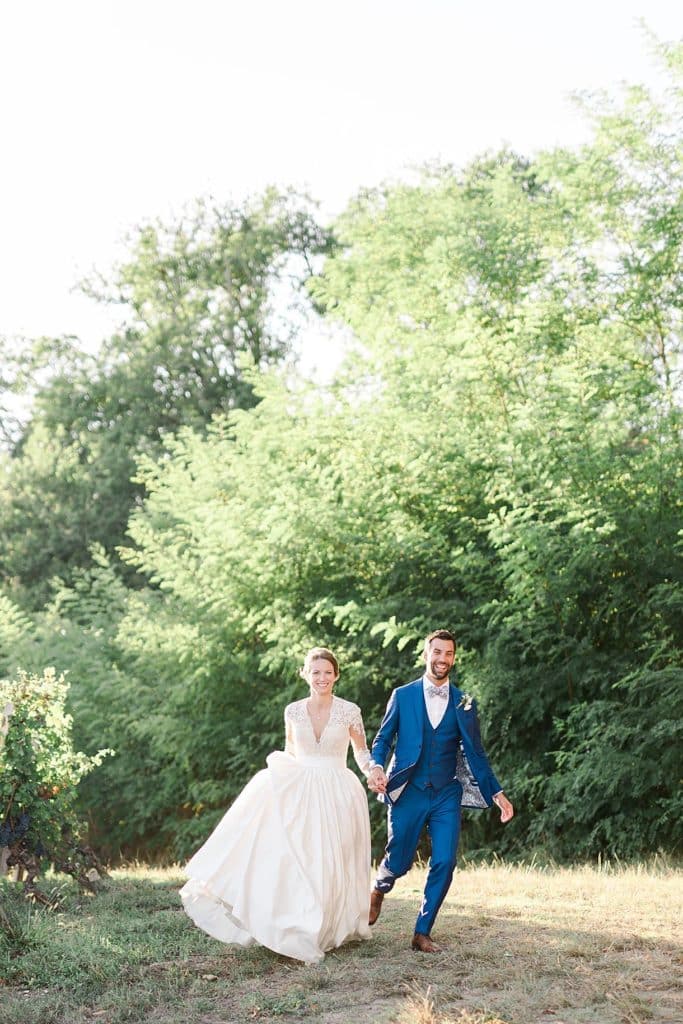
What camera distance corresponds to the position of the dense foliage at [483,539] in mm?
10953

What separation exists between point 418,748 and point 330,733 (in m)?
0.51

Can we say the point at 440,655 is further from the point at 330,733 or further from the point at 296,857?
the point at 296,857

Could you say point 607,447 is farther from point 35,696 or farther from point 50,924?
point 50,924

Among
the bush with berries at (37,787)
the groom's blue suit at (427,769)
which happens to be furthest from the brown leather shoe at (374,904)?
the bush with berries at (37,787)

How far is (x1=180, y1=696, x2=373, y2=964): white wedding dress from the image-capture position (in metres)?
5.95

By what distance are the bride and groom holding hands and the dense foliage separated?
4.38 metres

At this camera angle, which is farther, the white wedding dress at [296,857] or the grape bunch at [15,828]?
the grape bunch at [15,828]

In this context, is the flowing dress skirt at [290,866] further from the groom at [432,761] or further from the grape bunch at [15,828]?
the grape bunch at [15,828]

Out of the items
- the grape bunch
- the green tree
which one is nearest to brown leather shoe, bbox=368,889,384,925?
the grape bunch

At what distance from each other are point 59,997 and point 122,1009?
397mm

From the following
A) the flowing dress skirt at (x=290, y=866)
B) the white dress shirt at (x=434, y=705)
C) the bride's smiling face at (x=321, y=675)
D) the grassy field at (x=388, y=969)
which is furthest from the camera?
the bride's smiling face at (x=321, y=675)

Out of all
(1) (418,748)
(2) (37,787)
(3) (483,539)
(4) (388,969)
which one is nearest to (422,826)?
(1) (418,748)

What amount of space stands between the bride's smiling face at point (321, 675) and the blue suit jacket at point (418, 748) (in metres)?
0.37

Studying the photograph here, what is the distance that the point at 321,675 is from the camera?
6438 millimetres
